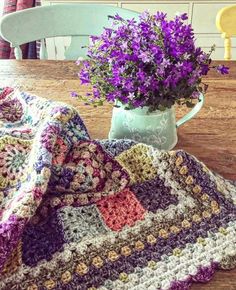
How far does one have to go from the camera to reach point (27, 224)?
2.29 ft

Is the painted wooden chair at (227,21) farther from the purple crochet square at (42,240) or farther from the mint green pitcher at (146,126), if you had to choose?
the purple crochet square at (42,240)

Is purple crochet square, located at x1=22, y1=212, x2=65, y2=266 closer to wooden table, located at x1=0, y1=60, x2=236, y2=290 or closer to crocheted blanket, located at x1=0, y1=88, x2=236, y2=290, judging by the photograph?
crocheted blanket, located at x1=0, y1=88, x2=236, y2=290

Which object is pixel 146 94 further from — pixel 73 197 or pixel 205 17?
pixel 205 17

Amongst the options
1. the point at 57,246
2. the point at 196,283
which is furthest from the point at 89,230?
the point at 196,283

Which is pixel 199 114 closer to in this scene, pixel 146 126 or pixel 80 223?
pixel 146 126

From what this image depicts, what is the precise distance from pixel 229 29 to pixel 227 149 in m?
0.63

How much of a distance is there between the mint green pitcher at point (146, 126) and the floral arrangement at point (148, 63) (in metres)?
0.05

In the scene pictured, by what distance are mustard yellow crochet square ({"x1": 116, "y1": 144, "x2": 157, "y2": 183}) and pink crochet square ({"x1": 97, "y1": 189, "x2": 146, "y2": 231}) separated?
34 mm

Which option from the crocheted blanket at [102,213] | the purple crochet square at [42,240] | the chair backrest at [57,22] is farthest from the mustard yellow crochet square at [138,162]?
the chair backrest at [57,22]

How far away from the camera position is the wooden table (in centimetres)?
91

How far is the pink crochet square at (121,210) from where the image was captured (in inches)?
28.8

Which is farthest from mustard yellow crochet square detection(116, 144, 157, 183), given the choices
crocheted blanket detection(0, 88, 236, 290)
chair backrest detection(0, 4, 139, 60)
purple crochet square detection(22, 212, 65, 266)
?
chair backrest detection(0, 4, 139, 60)

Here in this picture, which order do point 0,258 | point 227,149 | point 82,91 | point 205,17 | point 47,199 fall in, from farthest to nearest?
point 205,17 → point 82,91 → point 227,149 → point 47,199 → point 0,258

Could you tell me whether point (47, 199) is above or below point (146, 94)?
below
